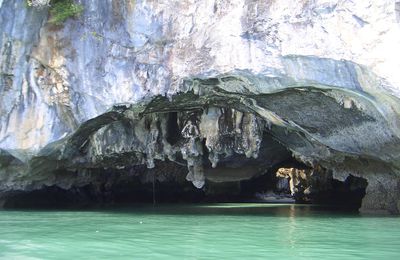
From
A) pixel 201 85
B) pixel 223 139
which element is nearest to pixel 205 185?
pixel 223 139

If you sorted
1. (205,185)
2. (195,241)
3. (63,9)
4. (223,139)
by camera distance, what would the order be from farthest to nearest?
(205,185)
(223,139)
(63,9)
(195,241)

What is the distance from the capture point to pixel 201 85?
10.9 metres

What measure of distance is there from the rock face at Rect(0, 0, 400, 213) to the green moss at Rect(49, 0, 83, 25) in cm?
23

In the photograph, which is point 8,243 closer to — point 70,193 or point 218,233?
point 218,233

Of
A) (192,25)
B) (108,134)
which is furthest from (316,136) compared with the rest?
(108,134)

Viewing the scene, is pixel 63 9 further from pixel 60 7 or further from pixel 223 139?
pixel 223 139

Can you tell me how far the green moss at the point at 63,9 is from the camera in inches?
429

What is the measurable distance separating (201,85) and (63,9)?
3241mm

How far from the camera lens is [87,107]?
1153 centimetres

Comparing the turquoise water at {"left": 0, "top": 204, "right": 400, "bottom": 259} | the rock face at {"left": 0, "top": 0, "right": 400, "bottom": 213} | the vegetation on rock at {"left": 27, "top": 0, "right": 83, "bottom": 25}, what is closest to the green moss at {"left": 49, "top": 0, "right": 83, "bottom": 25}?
the vegetation on rock at {"left": 27, "top": 0, "right": 83, "bottom": 25}

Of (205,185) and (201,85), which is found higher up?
(201,85)

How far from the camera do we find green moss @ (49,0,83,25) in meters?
10.9

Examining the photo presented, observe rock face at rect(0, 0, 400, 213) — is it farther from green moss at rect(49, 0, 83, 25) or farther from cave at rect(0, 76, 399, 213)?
green moss at rect(49, 0, 83, 25)

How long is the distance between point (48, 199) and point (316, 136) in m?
10.8
